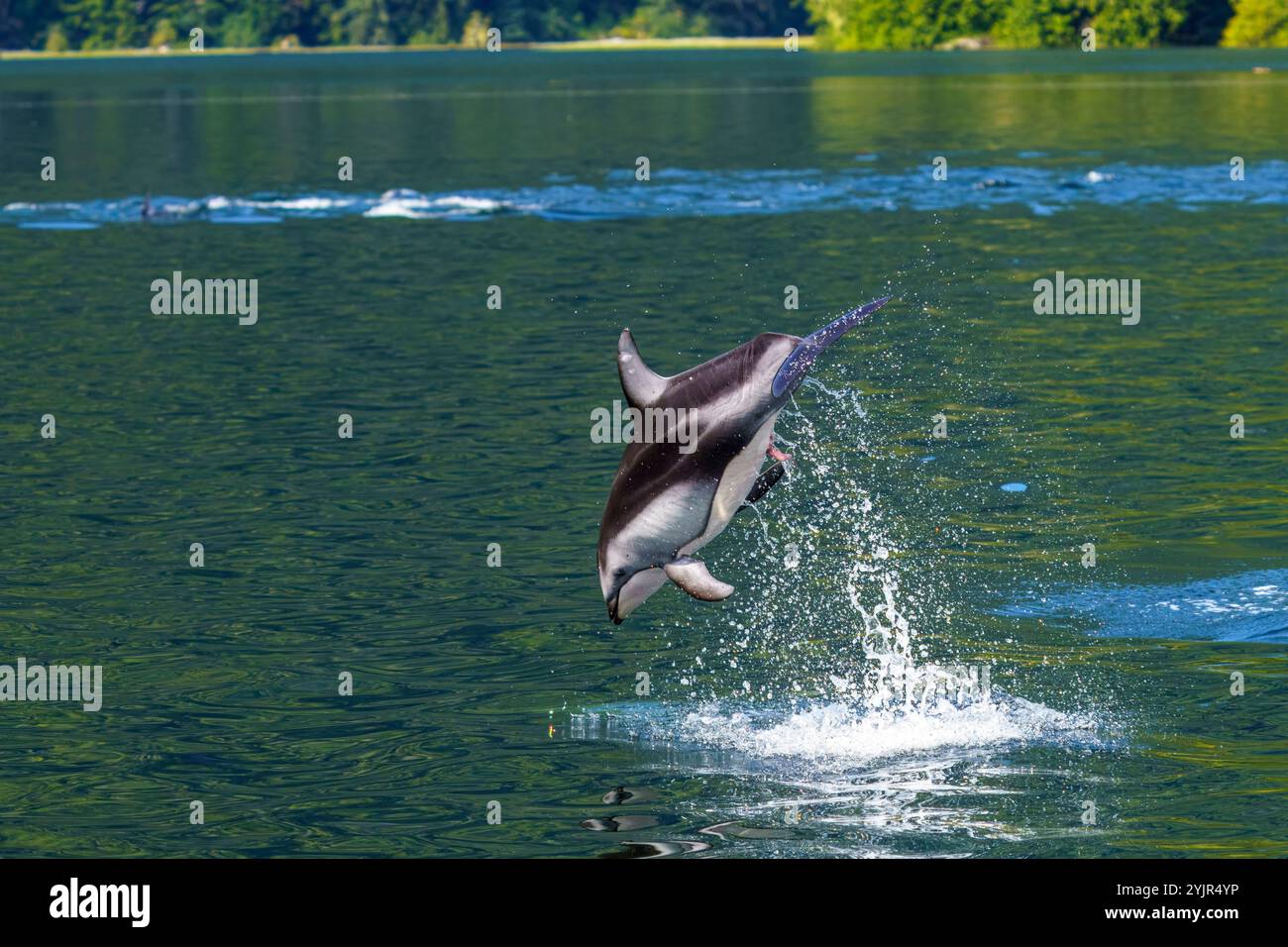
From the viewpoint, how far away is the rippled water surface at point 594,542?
14266 mm

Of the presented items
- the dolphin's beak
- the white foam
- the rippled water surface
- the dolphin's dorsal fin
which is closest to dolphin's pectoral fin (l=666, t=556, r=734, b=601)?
the dolphin's dorsal fin

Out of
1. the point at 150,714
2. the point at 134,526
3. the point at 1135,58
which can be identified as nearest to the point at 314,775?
the point at 150,714

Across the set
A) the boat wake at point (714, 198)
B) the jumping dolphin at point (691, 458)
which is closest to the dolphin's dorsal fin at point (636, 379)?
the jumping dolphin at point (691, 458)

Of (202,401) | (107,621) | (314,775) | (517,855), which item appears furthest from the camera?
(202,401)

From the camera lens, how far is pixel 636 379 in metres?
12.4

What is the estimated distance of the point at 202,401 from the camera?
2856 cm

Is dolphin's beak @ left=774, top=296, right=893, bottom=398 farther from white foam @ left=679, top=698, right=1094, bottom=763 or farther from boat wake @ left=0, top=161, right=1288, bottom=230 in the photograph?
boat wake @ left=0, top=161, right=1288, bottom=230

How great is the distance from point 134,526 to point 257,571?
7.66ft

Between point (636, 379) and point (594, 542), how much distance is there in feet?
27.1

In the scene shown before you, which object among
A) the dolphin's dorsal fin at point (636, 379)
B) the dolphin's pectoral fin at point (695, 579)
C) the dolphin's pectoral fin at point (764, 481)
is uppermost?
the dolphin's dorsal fin at point (636, 379)

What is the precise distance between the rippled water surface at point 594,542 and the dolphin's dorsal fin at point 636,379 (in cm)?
166

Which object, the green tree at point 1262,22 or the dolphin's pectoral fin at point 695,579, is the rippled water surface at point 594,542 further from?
the green tree at point 1262,22
